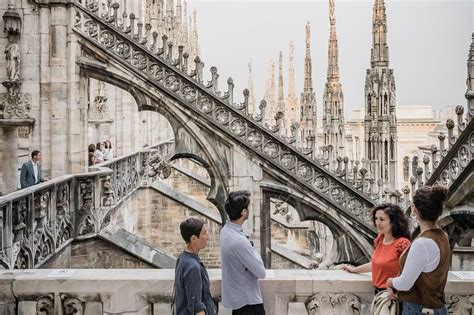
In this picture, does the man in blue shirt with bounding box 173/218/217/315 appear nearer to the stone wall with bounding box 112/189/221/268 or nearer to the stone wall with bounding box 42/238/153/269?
the stone wall with bounding box 42/238/153/269

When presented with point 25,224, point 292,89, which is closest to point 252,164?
point 25,224

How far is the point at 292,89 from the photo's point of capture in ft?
171

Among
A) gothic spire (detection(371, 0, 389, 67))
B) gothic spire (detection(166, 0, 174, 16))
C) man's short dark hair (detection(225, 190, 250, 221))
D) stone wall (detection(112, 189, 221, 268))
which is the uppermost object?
gothic spire (detection(166, 0, 174, 16))

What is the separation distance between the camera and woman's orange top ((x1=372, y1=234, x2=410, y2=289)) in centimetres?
436

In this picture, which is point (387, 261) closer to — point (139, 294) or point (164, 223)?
point (139, 294)

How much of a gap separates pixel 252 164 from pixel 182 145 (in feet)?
3.91

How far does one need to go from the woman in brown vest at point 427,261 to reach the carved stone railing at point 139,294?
2.54 feet

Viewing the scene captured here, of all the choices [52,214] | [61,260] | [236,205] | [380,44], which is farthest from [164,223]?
[236,205]

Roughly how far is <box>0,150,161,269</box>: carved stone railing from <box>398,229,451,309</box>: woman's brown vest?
14.7 feet

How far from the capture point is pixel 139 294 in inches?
186

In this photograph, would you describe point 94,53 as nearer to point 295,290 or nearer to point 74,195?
point 74,195

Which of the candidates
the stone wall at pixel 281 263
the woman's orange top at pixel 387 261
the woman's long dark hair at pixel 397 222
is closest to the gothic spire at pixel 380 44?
the stone wall at pixel 281 263

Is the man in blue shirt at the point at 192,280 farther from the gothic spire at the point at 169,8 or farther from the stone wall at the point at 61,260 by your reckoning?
the gothic spire at the point at 169,8

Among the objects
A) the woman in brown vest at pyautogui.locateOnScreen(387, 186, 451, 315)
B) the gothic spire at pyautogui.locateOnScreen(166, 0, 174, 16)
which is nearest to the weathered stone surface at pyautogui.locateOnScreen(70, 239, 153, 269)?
the woman in brown vest at pyautogui.locateOnScreen(387, 186, 451, 315)
